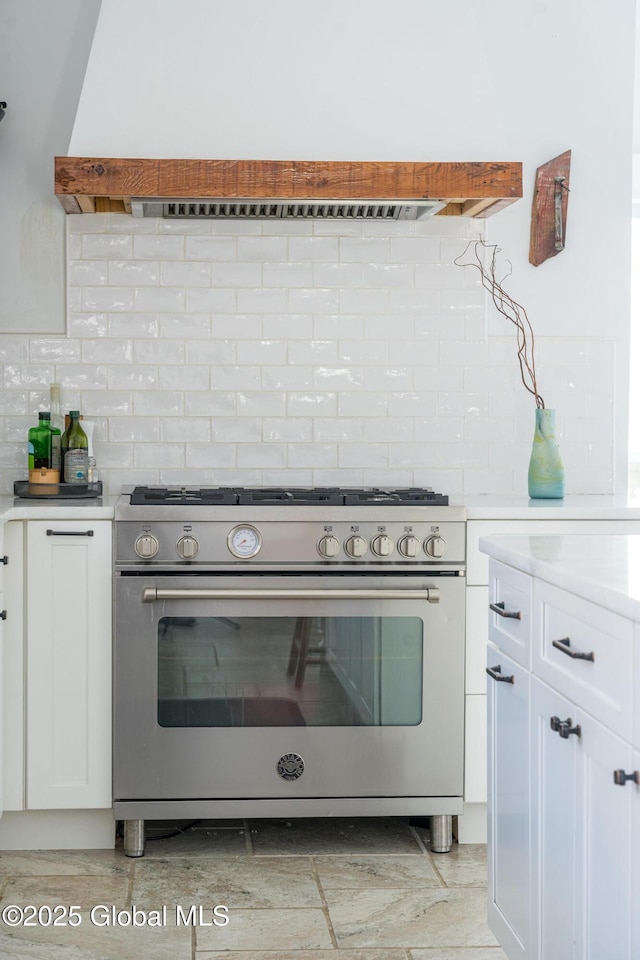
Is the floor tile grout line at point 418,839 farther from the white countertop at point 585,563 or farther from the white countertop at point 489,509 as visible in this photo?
the white countertop at point 585,563

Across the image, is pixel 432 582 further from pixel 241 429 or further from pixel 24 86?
pixel 24 86

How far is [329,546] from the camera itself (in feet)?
9.42

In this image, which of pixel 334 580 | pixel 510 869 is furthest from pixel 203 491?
pixel 510 869

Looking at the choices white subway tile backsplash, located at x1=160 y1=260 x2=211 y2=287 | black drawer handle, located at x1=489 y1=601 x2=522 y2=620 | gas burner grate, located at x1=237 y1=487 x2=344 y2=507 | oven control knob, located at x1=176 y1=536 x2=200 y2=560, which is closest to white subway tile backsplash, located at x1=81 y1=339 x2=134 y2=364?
white subway tile backsplash, located at x1=160 y1=260 x2=211 y2=287

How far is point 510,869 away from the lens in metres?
1.97

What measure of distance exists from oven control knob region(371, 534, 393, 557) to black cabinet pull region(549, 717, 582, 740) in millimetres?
1231

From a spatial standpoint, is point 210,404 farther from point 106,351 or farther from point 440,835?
point 440,835

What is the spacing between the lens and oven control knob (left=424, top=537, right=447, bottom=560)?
9.52 ft

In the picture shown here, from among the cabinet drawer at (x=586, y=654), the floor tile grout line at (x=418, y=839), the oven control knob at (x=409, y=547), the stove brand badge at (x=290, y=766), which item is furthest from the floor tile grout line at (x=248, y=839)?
the cabinet drawer at (x=586, y=654)

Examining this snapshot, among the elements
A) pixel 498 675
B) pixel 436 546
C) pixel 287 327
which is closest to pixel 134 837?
pixel 436 546

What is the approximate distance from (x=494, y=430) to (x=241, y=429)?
2.96 feet

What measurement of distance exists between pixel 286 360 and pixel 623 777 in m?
2.37

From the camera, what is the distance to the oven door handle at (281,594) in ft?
9.29

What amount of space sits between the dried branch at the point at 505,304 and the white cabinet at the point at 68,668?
1.61 meters
